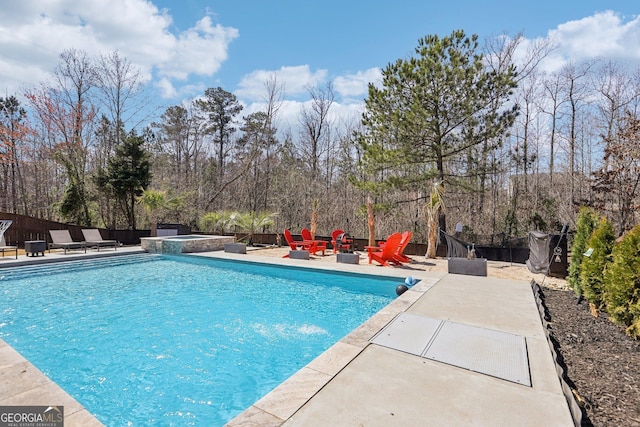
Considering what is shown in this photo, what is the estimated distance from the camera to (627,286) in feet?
12.1

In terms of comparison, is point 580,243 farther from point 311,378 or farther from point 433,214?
point 311,378

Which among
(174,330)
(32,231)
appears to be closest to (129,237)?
(32,231)

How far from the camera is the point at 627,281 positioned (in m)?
3.69

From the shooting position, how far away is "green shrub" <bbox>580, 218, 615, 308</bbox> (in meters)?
4.61

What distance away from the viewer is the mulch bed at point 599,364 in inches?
88.4

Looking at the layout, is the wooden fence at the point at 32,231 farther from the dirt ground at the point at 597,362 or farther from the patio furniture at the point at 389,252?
the dirt ground at the point at 597,362

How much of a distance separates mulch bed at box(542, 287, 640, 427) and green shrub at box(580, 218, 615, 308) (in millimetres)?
288

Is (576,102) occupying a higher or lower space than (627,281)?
higher

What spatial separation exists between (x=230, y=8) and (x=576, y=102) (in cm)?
1451

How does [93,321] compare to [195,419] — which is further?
[93,321]

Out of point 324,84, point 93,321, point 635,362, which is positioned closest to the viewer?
point 635,362

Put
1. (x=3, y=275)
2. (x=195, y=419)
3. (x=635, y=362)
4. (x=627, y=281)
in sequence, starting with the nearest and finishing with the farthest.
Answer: (x=195, y=419) < (x=635, y=362) < (x=627, y=281) < (x=3, y=275)

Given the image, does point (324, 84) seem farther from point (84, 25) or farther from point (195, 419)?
point (195, 419)

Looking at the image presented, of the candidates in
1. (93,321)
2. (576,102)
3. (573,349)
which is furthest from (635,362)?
(576,102)
